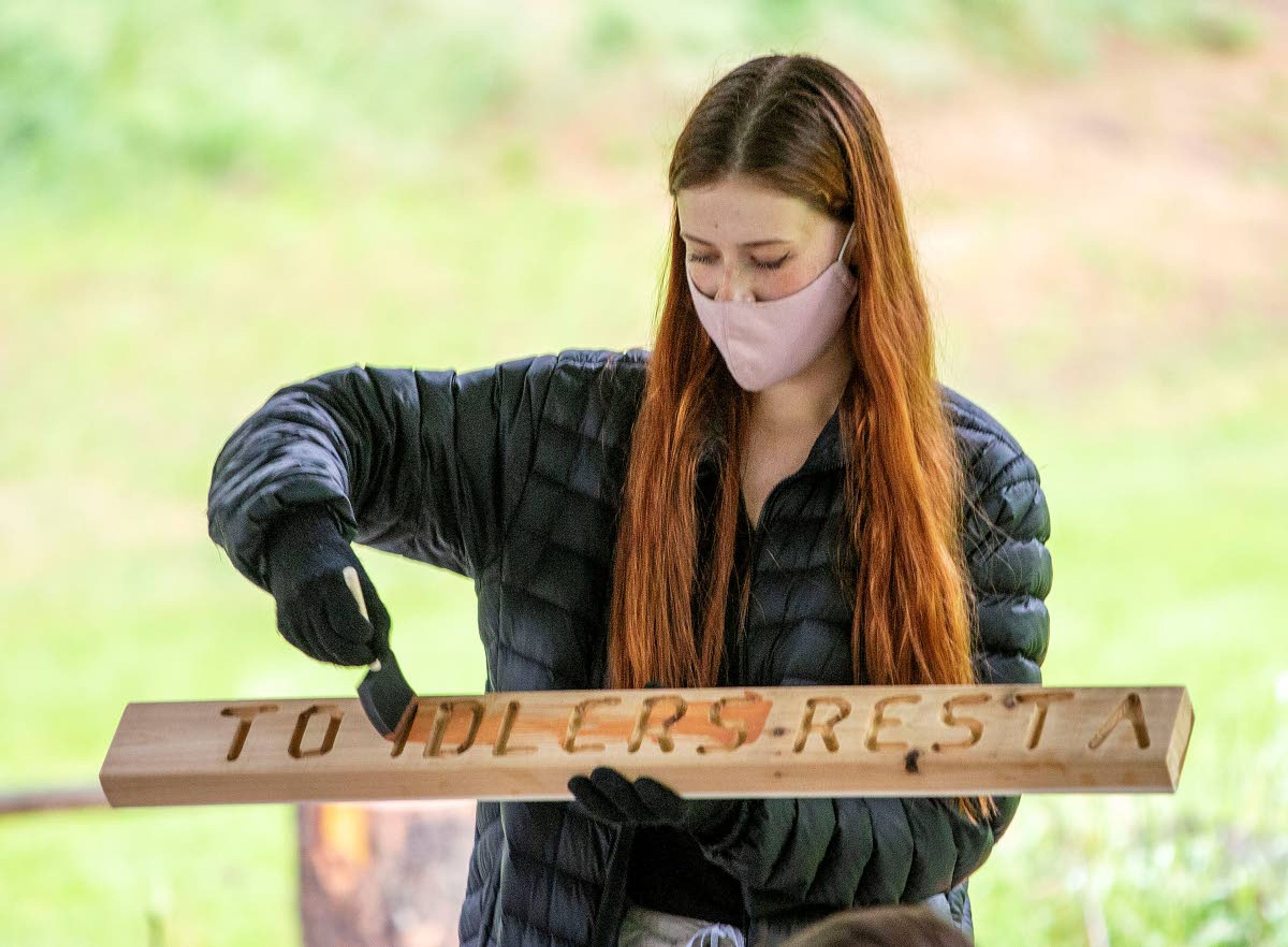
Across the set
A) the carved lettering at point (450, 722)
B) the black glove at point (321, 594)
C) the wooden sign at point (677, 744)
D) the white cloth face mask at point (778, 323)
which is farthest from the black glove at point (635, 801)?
the white cloth face mask at point (778, 323)

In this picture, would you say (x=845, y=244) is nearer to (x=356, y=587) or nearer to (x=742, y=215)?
(x=742, y=215)

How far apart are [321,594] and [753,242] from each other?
1.78ft

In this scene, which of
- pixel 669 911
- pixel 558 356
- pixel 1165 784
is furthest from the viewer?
pixel 558 356

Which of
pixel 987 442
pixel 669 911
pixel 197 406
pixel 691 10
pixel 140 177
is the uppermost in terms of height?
pixel 691 10

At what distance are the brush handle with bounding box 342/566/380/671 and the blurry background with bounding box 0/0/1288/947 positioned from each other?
318 cm

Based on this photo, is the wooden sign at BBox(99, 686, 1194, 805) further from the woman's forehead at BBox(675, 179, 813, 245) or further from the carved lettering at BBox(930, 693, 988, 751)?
the woman's forehead at BBox(675, 179, 813, 245)

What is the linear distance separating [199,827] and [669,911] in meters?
3.62

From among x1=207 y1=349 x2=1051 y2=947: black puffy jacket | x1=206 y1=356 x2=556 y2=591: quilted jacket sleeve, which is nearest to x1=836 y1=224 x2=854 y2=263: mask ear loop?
x1=207 y1=349 x2=1051 y2=947: black puffy jacket

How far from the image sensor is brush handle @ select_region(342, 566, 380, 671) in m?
1.57

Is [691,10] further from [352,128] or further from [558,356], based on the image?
[558,356]

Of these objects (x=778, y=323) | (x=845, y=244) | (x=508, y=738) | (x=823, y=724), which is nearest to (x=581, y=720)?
(x=508, y=738)

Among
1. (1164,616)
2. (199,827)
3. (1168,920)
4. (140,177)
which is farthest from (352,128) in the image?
(1168,920)

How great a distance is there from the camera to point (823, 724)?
1.61 meters

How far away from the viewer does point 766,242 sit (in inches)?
68.7
